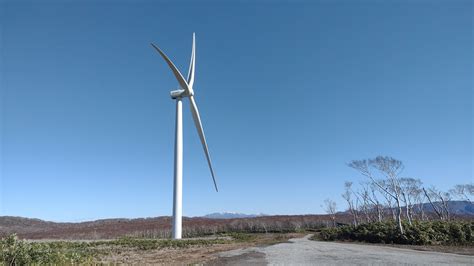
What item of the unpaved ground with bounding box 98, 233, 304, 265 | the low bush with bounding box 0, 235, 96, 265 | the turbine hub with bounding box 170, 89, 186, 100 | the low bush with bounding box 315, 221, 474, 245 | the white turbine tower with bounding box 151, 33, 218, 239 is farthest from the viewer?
the turbine hub with bounding box 170, 89, 186, 100

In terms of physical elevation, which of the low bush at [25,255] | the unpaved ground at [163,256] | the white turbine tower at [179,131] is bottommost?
the unpaved ground at [163,256]

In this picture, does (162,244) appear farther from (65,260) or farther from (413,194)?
(413,194)

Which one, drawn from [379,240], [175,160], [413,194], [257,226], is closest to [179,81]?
[175,160]

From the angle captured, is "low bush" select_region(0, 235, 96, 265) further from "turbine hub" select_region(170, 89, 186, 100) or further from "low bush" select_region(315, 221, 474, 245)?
"turbine hub" select_region(170, 89, 186, 100)

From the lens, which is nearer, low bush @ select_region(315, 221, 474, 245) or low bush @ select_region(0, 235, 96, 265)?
low bush @ select_region(0, 235, 96, 265)

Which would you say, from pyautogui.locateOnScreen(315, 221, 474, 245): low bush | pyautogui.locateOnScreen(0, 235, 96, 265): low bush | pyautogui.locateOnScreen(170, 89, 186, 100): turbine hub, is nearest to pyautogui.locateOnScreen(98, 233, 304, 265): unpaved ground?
pyautogui.locateOnScreen(0, 235, 96, 265): low bush

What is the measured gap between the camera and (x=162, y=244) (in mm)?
26719

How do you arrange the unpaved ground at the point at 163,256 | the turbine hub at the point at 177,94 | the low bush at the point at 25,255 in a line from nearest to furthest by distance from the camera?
the low bush at the point at 25,255, the unpaved ground at the point at 163,256, the turbine hub at the point at 177,94

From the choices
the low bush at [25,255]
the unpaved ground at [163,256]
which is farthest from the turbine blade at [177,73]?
the low bush at [25,255]

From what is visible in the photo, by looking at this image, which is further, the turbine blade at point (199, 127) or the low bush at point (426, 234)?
the turbine blade at point (199, 127)

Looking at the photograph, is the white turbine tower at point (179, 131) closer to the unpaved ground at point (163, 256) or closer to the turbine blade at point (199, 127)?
the turbine blade at point (199, 127)

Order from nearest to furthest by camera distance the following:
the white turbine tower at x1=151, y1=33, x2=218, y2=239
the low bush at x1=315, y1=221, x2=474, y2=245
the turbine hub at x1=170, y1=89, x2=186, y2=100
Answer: the low bush at x1=315, y1=221, x2=474, y2=245 → the white turbine tower at x1=151, y1=33, x2=218, y2=239 → the turbine hub at x1=170, y1=89, x2=186, y2=100

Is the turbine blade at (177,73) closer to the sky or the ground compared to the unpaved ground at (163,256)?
closer to the sky

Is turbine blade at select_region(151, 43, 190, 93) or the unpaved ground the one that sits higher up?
turbine blade at select_region(151, 43, 190, 93)
